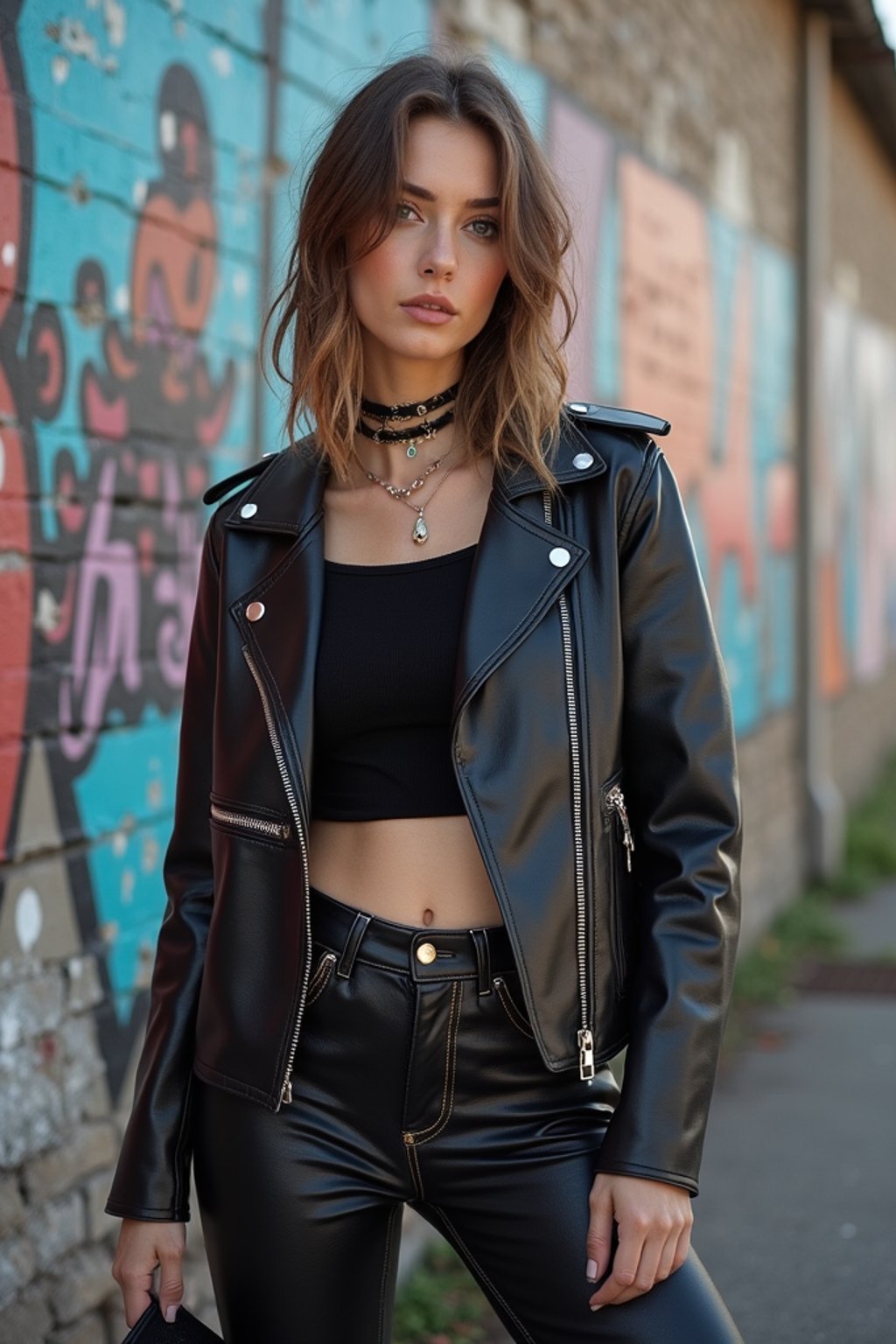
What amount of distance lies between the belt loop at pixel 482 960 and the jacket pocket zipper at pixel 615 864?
0.59 ft

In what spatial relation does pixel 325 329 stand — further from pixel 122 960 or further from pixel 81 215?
pixel 122 960

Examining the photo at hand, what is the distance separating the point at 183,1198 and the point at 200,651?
820mm

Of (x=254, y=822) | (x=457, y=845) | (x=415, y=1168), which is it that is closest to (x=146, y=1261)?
(x=415, y=1168)

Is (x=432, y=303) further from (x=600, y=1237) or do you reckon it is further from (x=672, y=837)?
(x=600, y=1237)

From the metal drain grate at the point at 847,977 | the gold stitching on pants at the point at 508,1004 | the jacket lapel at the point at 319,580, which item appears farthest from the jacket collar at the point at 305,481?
Result: the metal drain grate at the point at 847,977

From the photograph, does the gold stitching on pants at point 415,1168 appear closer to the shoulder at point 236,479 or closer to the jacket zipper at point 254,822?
the jacket zipper at point 254,822

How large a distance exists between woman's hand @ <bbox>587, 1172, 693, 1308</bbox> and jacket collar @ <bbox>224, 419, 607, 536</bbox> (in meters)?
0.94

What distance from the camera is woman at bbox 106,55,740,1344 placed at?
2.09 meters

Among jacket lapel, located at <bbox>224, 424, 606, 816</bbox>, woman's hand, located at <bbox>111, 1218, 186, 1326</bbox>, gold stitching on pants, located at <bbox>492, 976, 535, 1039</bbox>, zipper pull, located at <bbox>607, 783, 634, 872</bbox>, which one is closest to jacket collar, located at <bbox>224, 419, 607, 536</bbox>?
jacket lapel, located at <bbox>224, 424, 606, 816</bbox>


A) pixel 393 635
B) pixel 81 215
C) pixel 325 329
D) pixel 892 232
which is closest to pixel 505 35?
pixel 81 215

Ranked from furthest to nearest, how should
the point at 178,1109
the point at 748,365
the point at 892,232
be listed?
the point at 892,232 < the point at 748,365 < the point at 178,1109

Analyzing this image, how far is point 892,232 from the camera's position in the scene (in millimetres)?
15961

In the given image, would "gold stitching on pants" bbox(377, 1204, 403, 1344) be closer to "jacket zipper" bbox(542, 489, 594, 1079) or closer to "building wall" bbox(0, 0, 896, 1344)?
"jacket zipper" bbox(542, 489, 594, 1079)

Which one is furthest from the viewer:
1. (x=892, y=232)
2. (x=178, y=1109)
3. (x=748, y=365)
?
(x=892, y=232)
